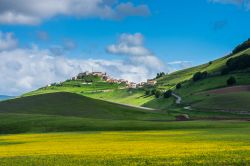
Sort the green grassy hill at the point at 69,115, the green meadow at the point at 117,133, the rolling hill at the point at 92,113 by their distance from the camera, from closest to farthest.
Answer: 1. the green meadow at the point at 117,133
2. the green grassy hill at the point at 69,115
3. the rolling hill at the point at 92,113

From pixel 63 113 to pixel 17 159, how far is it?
356 ft

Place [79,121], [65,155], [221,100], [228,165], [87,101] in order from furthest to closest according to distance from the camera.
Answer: [221,100], [87,101], [79,121], [65,155], [228,165]

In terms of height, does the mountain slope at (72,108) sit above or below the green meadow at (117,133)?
above

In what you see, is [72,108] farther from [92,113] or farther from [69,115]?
[69,115]

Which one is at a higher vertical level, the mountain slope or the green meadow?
the mountain slope

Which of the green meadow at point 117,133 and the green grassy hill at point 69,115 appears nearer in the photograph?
the green meadow at point 117,133

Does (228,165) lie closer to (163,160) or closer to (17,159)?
(163,160)

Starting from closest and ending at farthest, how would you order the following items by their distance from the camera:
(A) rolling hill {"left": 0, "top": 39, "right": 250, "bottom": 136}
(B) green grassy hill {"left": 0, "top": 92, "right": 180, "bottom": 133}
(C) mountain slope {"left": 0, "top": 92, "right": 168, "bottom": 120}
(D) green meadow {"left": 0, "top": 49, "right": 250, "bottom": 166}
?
(D) green meadow {"left": 0, "top": 49, "right": 250, "bottom": 166} → (B) green grassy hill {"left": 0, "top": 92, "right": 180, "bottom": 133} → (A) rolling hill {"left": 0, "top": 39, "right": 250, "bottom": 136} → (C) mountain slope {"left": 0, "top": 92, "right": 168, "bottom": 120}

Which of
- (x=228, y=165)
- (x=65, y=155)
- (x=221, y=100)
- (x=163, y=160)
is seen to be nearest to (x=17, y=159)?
(x=65, y=155)

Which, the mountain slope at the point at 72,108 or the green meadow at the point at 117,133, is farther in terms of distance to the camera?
the mountain slope at the point at 72,108

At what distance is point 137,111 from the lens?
155625 millimetres

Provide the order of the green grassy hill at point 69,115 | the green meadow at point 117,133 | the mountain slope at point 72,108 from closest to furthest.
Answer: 1. the green meadow at point 117,133
2. the green grassy hill at point 69,115
3. the mountain slope at point 72,108

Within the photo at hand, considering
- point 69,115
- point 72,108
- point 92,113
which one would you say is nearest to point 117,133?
point 69,115

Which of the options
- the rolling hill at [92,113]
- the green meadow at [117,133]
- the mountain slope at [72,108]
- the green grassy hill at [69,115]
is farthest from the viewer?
the mountain slope at [72,108]
